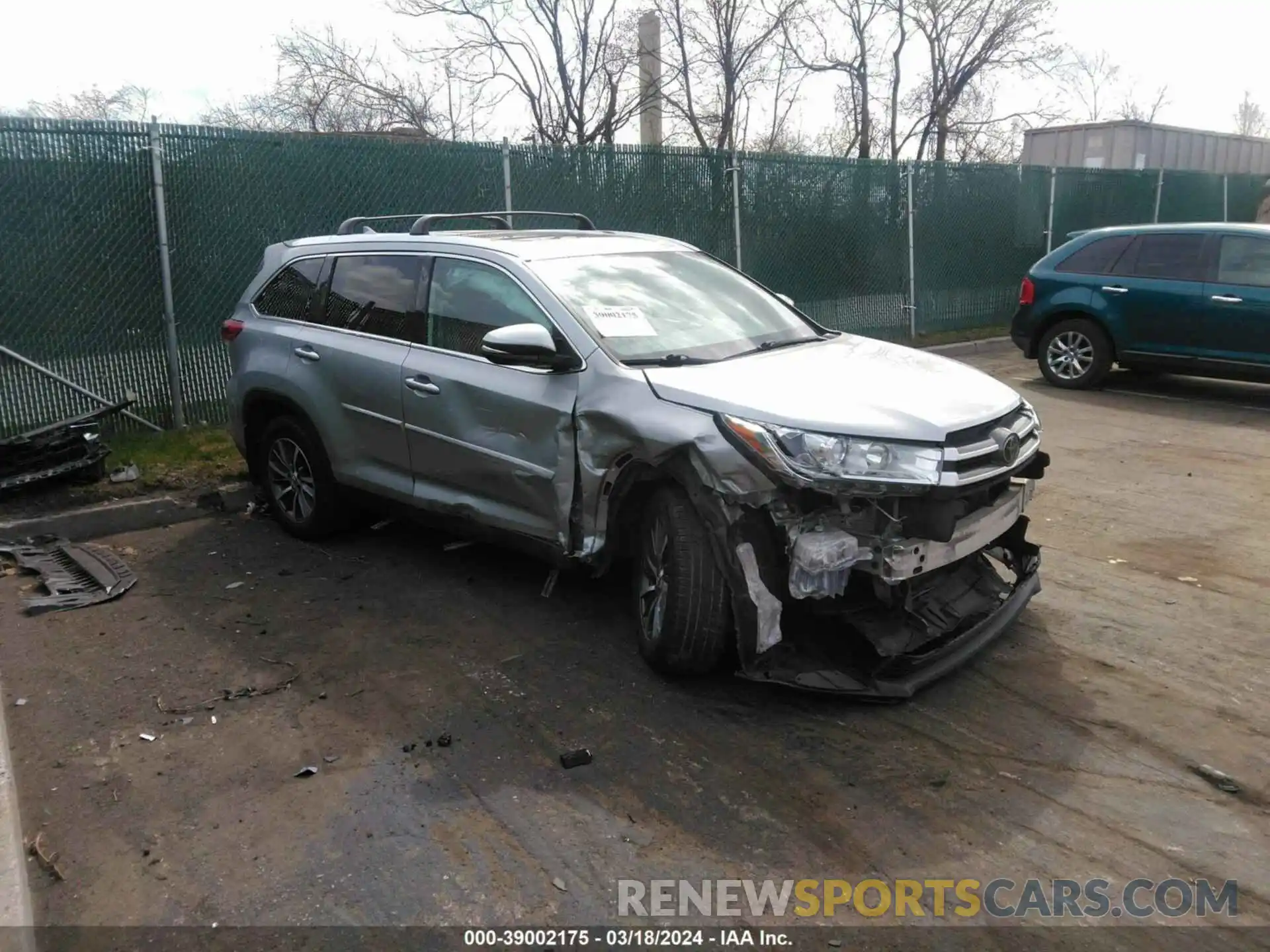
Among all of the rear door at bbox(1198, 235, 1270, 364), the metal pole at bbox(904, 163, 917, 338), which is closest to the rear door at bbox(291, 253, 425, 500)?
the rear door at bbox(1198, 235, 1270, 364)

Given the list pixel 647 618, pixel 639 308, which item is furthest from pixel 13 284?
pixel 647 618

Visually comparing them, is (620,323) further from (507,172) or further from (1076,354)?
(1076,354)

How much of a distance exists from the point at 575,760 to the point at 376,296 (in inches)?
118

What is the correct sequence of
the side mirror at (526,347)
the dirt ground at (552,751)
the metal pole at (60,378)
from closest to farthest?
the dirt ground at (552,751), the side mirror at (526,347), the metal pole at (60,378)

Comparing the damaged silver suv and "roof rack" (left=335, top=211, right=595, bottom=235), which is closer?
the damaged silver suv

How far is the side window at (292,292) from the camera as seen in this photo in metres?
5.96

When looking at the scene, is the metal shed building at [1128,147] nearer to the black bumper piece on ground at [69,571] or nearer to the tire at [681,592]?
the tire at [681,592]

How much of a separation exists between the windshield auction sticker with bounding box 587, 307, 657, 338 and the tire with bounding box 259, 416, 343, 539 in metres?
2.04

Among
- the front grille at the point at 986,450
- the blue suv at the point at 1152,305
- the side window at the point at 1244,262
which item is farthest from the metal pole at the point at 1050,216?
the front grille at the point at 986,450

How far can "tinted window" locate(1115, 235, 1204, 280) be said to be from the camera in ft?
32.7

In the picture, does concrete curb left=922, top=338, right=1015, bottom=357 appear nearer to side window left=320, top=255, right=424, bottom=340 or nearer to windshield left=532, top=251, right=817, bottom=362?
windshield left=532, top=251, right=817, bottom=362

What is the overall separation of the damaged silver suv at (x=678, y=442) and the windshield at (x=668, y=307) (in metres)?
0.01

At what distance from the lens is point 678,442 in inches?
153

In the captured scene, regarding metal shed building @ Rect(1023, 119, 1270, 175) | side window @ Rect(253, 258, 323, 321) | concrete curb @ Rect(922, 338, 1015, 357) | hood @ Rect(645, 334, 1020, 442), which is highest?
metal shed building @ Rect(1023, 119, 1270, 175)
